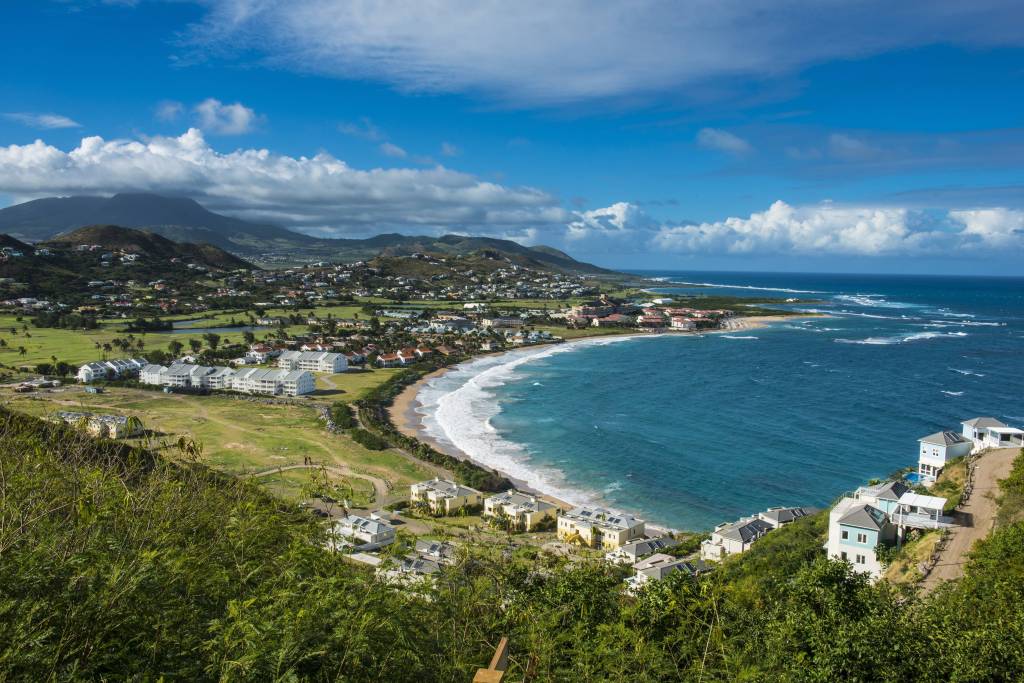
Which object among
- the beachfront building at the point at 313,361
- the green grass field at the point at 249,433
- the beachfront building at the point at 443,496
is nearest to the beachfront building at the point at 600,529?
the beachfront building at the point at 443,496

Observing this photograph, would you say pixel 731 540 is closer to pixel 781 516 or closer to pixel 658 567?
pixel 781 516

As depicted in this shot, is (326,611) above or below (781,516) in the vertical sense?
above

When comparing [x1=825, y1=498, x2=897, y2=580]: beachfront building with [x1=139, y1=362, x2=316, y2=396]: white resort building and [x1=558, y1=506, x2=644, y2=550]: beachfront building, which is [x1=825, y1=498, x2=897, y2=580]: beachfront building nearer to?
[x1=558, y1=506, x2=644, y2=550]: beachfront building

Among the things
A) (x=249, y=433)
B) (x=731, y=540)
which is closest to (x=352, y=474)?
(x=249, y=433)

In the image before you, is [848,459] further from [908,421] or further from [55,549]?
[55,549]

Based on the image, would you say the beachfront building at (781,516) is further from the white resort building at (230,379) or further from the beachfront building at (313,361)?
the beachfront building at (313,361)

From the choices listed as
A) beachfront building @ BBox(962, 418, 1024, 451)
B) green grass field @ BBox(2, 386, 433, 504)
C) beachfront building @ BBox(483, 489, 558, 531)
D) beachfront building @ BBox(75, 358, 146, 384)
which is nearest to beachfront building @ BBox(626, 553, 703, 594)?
beachfront building @ BBox(483, 489, 558, 531)
